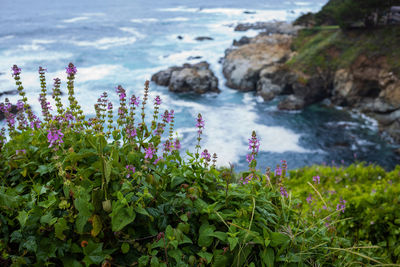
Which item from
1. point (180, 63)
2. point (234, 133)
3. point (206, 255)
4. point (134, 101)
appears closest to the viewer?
point (206, 255)

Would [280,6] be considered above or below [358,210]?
above

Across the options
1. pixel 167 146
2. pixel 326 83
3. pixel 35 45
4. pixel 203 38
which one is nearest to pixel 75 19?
pixel 35 45

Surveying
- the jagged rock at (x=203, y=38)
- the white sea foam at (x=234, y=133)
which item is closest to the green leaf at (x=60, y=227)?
the white sea foam at (x=234, y=133)

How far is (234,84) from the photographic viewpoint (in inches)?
939

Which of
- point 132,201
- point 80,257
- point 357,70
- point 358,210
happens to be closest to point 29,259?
point 80,257

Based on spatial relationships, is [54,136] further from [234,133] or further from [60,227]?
[234,133]

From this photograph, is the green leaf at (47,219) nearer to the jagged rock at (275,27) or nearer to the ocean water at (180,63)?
the ocean water at (180,63)

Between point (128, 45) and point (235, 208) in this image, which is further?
point (128, 45)

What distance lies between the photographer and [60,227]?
202 centimetres

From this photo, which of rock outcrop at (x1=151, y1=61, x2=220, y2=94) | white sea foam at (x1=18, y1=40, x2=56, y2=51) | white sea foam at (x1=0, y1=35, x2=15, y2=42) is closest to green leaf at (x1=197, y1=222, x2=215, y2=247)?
rock outcrop at (x1=151, y1=61, x2=220, y2=94)

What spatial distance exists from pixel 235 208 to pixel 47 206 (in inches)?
51.2

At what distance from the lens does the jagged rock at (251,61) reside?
23.5m

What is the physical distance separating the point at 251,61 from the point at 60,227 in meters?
23.8

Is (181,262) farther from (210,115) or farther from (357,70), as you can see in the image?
(357,70)
